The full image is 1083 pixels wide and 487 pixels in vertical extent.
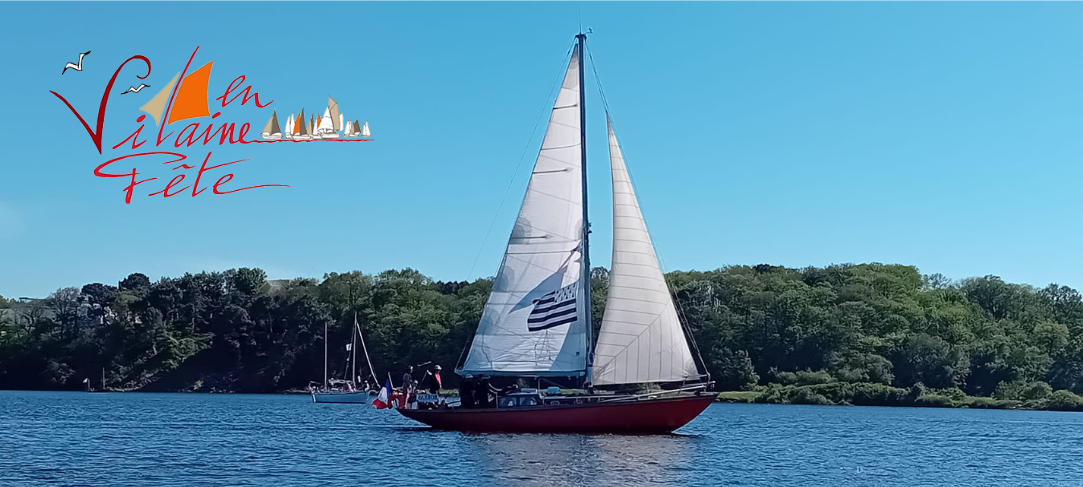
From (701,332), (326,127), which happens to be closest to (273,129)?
(326,127)

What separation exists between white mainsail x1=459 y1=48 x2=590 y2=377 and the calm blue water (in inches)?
118

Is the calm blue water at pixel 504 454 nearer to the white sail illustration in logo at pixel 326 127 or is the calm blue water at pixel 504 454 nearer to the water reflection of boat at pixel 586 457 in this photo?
the water reflection of boat at pixel 586 457

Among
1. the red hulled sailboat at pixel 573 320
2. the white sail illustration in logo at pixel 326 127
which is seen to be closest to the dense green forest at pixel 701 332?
the red hulled sailboat at pixel 573 320

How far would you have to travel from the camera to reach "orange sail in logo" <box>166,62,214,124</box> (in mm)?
36312

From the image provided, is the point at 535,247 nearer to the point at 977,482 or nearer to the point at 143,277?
the point at 977,482

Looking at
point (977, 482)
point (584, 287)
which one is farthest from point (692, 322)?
point (977, 482)

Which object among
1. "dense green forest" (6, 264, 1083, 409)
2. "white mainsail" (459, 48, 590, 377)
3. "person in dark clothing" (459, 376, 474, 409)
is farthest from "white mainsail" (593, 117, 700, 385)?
"dense green forest" (6, 264, 1083, 409)

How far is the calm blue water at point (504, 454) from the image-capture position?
3562 cm

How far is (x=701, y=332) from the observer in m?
112

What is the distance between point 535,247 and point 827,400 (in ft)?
189

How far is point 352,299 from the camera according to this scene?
13938 centimetres

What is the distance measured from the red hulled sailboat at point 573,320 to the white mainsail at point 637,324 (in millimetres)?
37

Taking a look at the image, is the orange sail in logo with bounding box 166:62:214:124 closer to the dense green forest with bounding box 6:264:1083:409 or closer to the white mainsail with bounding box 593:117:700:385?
the white mainsail with bounding box 593:117:700:385

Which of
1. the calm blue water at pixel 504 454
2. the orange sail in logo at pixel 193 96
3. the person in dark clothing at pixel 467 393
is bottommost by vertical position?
the calm blue water at pixel 504 454
